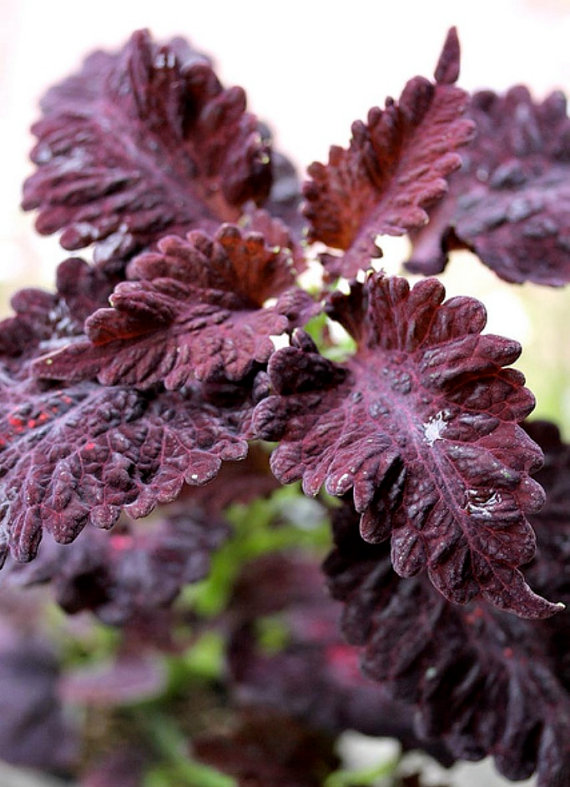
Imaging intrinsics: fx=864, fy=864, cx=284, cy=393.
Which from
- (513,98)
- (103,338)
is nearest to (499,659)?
(103,338)

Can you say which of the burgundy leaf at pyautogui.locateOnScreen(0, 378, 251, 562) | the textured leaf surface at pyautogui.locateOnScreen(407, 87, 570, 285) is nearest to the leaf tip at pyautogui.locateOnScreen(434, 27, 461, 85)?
the textured leaf surface at pyautogui.locateOnScreen(407, 87, 570, 285)

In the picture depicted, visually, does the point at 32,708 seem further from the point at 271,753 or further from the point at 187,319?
the point at 187,319

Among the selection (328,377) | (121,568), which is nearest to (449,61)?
(328,377)

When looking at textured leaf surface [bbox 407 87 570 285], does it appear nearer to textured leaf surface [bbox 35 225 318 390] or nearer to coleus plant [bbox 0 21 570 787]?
coleus plant [bbox 0 21 570 787]

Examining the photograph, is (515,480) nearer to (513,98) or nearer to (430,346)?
(430,346)

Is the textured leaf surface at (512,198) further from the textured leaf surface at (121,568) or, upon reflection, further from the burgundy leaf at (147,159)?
the textured leaf surface at (121,568)
